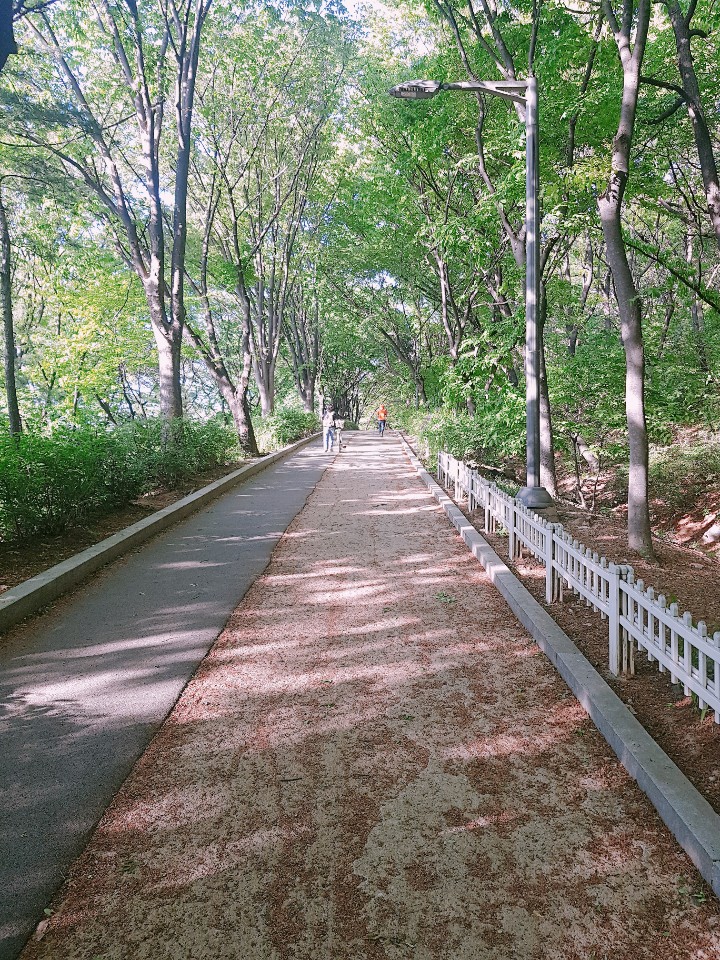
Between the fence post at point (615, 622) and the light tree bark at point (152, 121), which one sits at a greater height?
the light tree bark at point (152, 121)

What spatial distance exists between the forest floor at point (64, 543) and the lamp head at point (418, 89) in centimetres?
699

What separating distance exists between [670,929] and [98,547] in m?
6.90

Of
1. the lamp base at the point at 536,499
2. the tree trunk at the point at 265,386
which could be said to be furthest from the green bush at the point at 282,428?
the lamp base at the point at 536,499

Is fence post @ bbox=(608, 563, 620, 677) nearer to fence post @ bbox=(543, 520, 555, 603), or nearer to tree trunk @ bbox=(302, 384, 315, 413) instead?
fence post @ bbox=(543, 520, 555, 603)

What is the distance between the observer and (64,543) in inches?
306

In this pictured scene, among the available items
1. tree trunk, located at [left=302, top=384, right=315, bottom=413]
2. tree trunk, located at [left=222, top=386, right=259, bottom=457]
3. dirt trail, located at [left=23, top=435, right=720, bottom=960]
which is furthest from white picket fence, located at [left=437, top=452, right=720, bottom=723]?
tree trunk, located at [left=302, top=384, right=315, bottom=413]

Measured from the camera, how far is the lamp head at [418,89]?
7949mm

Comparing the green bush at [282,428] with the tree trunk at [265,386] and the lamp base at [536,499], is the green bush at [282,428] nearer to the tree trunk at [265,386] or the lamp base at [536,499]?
Result: the tree trunk at [265,386]

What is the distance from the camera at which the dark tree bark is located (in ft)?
23.6

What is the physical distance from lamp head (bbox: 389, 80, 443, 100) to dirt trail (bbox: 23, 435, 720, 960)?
691 cm

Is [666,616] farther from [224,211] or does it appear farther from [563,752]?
[224,211]

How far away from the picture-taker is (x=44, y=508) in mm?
7785

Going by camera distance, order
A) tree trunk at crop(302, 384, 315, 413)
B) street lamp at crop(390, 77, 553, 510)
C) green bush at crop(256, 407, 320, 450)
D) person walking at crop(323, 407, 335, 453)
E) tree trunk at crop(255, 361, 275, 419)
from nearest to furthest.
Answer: street lamp at crop(390, 77, 553, 510)
person walking at crop(323, 407, 335, 453)
green bush at crop(256, 407, 320, 450)
tree trunk at crop(255, 361, 275, 419)
tree trunk at crop(302, 384, 315, 413)

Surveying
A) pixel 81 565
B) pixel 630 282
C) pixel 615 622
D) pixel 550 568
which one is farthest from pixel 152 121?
pixel 615 622
